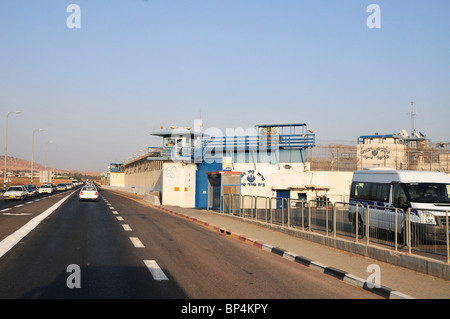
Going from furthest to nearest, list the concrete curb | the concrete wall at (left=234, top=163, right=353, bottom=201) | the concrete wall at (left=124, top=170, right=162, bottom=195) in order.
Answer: the concrete wall at (left=124, top=170, right=162, bottom=195) → the concrete wall at (left=234, top=163, right=353, bottom=201) → the concrete curb

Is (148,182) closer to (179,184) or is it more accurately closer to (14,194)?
(14,194)

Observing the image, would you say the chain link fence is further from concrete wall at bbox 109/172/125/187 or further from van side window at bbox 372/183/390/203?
concrete wall at bbox 109/172/125/187

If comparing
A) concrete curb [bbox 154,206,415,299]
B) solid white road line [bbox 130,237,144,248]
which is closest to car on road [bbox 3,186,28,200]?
solid white road line [bbox 130,237,144,248]

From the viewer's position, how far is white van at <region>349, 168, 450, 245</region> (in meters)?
10.1

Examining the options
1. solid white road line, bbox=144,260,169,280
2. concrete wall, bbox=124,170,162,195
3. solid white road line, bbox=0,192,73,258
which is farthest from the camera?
concrete wall, bbox=124,170,162,195

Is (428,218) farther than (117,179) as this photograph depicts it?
No

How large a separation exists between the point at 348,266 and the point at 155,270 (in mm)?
4624

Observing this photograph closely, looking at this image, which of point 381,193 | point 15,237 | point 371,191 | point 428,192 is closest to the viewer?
point 428,192

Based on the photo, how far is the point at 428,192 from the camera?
13477 mm

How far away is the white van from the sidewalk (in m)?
1.03

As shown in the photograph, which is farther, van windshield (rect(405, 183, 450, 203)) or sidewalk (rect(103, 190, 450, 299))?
van windshield (rect(405, 183, 450, 203))

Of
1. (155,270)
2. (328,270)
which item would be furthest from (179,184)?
(328,270)

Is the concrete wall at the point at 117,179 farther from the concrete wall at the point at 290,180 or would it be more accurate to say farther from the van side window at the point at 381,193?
the van side window at the point at 381,193
